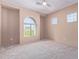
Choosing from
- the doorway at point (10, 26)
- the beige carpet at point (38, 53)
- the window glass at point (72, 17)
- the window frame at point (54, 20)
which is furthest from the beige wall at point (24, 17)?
the window glass at point (72, 17)

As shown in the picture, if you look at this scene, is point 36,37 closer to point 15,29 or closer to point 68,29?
point 15,29

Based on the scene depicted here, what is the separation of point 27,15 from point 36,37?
2044 millimetres

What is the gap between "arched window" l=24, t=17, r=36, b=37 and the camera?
305 inches

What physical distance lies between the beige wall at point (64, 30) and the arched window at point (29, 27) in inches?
62.5

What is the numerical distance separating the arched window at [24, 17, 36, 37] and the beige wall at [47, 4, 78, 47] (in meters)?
1.59

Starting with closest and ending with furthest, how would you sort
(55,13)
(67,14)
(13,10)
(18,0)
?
(18,0)
(67,14)
(13,10)
(55,13)

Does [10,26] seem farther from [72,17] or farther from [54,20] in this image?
[72,17]

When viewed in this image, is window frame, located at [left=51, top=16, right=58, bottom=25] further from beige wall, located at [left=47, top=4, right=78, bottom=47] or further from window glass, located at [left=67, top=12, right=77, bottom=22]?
window glass, located at [left=67, top=12, right=77, bottom=22]

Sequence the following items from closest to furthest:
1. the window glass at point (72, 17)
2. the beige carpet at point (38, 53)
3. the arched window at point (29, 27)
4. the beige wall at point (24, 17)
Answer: the beige carpet at point (38, 53) < the window glass at point (72, 17) < the beige wall at point (24, 17) < the arched window at point (29, 27)

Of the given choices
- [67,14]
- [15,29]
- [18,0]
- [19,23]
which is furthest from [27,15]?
[67,14]

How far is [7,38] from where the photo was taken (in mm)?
6539

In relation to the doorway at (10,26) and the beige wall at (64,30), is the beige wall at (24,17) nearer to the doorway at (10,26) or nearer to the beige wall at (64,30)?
the doorway at (10,26)

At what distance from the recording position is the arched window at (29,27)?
7756 mm

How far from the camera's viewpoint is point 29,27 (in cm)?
809
